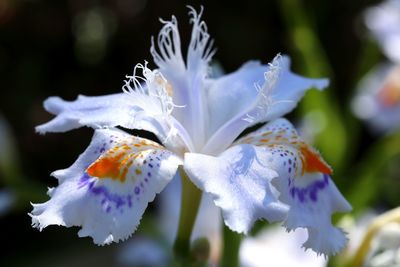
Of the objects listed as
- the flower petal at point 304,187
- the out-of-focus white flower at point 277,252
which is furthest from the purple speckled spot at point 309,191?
the out-of-focus white flower at point 277,252

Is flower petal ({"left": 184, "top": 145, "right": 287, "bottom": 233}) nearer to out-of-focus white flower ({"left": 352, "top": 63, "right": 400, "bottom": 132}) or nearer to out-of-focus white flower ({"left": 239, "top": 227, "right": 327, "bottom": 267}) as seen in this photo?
out-of-focus white flower ({"left": 239, "top": 227, "right": 327, "bottom": 267})

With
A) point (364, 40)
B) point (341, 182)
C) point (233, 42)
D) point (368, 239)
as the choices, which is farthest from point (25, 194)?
point (364, 40)

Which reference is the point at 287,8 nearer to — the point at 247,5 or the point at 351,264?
the point at 247,5

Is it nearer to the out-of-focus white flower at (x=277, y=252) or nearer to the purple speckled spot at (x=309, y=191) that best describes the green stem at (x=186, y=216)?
the purple speckled spot at (x=309, y=191)

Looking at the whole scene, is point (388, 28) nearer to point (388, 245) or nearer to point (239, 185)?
point (388, 245)

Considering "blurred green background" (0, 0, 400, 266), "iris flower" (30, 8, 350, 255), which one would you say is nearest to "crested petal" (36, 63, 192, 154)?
"iris flower" (30, 8, 350, 255)
